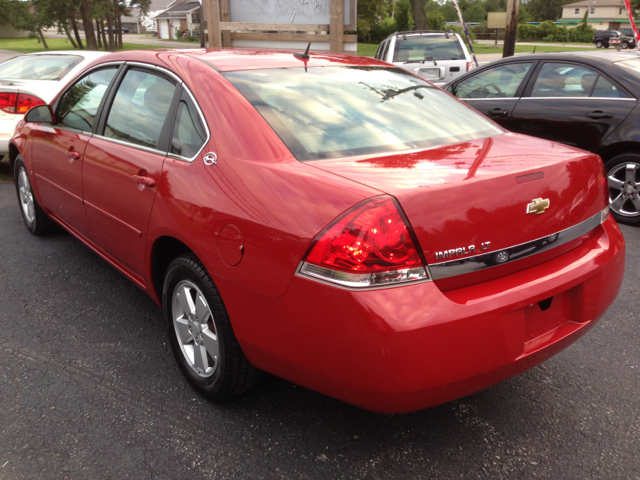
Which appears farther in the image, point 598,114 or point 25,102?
point 25,102

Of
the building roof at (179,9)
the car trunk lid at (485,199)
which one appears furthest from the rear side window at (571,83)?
the building roof at (179,9)

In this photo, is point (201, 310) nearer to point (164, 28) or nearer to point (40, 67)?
point (40, 67)

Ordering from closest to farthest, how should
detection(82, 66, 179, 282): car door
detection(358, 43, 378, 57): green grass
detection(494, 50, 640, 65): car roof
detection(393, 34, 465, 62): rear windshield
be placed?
detection(82, 66, 179, 282): car door
detection(494, 50, 640, 65): car roof
detection(393, 34, 465, 62): rear windshield
detection(358, 43, 378, 57): green grass

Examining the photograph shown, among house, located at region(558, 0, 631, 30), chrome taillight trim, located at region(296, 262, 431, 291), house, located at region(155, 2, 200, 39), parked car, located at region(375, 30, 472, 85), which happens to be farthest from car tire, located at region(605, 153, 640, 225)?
house, located at region(558, 0, 631, 30)

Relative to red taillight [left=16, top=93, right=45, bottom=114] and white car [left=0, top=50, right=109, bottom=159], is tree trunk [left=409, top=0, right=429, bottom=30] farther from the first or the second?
red taillight [left=16, top=93, right=45, bottom=114]

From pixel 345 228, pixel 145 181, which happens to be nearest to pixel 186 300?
pixel 145 181

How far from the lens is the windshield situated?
752 cm

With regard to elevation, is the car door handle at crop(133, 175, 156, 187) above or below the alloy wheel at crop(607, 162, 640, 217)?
above

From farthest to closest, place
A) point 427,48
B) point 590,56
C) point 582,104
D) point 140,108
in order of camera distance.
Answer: point 427,48 < point 590,56 < point 582,104 < point 140,108

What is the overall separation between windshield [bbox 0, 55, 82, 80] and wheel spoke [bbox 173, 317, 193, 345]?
5.84 metres

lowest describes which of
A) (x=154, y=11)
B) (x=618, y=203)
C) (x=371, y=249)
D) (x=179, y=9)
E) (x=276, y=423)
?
(x=276, y=423)

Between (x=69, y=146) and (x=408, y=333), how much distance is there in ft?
9.13

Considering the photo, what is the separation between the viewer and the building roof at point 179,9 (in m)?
84.1

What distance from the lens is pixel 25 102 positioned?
6883mm
